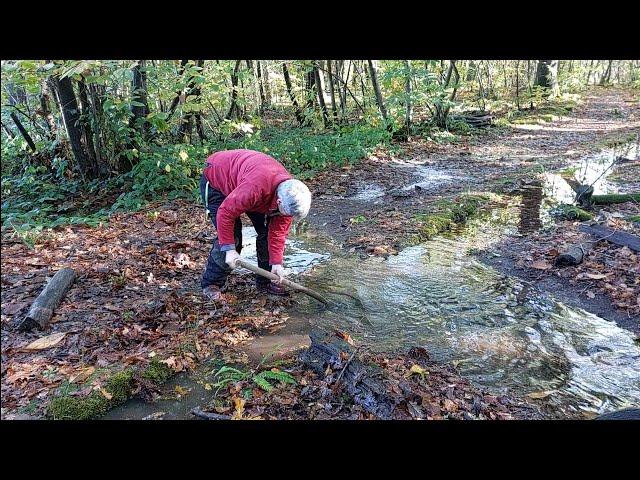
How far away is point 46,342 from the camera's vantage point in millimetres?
2375

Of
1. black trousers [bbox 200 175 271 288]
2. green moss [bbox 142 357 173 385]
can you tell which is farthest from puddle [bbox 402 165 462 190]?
green moss [bbox 142 357 173 385]

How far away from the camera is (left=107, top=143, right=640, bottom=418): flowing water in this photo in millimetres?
3721

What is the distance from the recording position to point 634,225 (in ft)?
23.2

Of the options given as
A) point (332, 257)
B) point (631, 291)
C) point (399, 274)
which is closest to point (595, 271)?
point (631, 291)

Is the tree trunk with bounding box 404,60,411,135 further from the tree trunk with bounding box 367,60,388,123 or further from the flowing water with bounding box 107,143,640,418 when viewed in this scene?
the flowing water with bounding box 107,143,640,418

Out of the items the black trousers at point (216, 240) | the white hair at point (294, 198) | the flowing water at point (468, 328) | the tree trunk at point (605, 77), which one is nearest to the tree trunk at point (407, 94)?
the flowing water at point (468, 328)

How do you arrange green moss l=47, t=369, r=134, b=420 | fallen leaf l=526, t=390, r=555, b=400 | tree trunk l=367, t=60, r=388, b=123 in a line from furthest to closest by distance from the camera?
1. tree trunk l=367, t=60, r=388, b=123
2. fallen leaf l=526, t=390, r=555, b=400
3. green moss l=47, t=369, r=134, b=420

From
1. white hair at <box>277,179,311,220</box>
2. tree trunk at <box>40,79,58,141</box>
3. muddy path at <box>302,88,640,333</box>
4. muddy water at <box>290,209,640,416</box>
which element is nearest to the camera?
tree trunk at <box>40,79,58,141</box>

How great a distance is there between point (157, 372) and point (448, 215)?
6.25 metres

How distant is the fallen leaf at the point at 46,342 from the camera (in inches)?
87.0

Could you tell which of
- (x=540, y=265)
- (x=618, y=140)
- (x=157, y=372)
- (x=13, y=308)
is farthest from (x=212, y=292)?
(x=618, y=140)

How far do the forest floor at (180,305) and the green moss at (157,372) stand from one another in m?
0.05

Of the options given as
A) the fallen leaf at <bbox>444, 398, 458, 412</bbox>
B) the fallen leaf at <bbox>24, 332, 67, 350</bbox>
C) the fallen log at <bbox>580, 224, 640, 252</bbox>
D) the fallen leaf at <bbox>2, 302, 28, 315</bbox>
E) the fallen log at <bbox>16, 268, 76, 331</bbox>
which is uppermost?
the fallen leaf at <bbox>2, 302, 28, 315</bbox>

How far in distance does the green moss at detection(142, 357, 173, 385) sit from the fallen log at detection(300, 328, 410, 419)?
3.58ft
